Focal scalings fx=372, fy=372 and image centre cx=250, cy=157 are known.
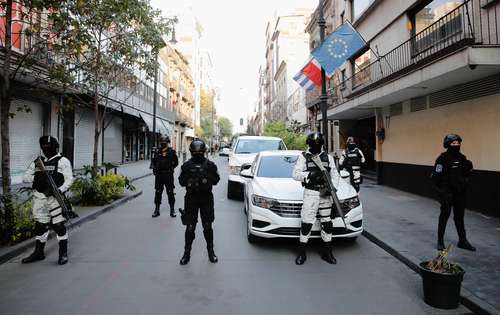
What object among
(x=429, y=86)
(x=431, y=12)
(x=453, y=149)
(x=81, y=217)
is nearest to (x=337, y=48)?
(x=429, y=86)

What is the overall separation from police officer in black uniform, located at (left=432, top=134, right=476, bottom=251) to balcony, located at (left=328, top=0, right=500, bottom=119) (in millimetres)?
2997

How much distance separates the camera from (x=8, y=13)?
248 inches

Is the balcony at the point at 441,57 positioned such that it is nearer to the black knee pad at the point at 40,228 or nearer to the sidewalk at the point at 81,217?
the black knee pad at the point at 40,228

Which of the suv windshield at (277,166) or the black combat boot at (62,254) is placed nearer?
the black combat boot at (62,254)

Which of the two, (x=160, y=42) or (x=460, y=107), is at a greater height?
(x=160, y=42)

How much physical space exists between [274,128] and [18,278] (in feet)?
85.4

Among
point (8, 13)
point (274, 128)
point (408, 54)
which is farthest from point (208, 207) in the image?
point (274, 128)

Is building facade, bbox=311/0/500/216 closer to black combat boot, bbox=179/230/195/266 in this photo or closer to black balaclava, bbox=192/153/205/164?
black balaclava, bbox=192/153/205/164

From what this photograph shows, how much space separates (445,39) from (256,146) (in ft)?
22.2

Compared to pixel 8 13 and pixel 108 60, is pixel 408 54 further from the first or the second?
pixel 8 13

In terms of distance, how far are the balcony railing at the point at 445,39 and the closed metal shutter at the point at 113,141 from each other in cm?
1732

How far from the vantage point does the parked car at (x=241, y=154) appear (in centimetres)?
1205

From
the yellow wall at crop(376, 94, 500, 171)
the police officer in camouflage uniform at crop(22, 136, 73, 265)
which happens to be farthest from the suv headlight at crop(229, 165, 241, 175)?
the police officer in camouflage uniform at crop(22, 136, 73, 265)

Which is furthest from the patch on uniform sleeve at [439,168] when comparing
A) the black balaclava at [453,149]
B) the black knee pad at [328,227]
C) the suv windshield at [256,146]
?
the suv windshield at [256,146]
